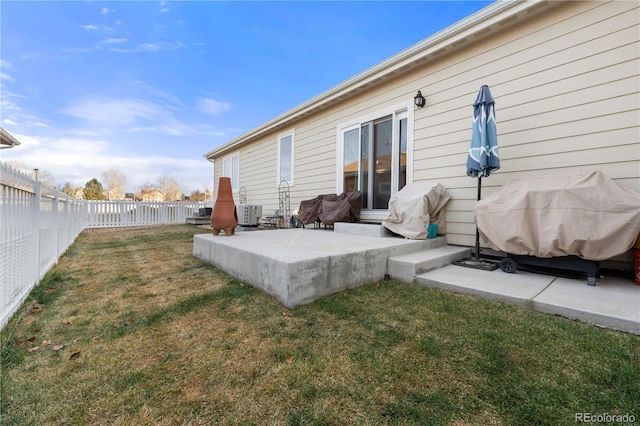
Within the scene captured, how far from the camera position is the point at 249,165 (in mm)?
9711

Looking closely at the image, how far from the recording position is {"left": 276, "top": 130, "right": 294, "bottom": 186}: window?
25.2 ft

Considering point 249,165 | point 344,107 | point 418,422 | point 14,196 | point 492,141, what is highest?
point 344,107

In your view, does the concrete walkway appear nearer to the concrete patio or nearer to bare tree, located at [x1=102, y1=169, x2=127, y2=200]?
the concrete patio

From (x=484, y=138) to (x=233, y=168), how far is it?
9.45 meters

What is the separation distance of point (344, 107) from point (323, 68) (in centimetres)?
663

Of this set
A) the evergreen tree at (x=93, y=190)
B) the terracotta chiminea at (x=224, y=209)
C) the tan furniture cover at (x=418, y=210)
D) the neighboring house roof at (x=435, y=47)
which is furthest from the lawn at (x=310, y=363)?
the evergreen tree at (x=93, y=190)

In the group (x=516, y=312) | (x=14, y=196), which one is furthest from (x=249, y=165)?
(x=516, y=312)

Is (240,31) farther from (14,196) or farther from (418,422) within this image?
(418,422)

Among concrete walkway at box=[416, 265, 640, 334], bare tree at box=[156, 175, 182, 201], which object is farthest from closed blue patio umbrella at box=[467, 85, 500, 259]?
bare tree at box=[156, 175, 182, 201]

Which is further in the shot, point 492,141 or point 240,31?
point 240,31

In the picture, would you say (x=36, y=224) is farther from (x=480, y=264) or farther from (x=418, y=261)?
(x=480, y=264)

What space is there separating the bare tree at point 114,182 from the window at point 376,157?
116 ft
